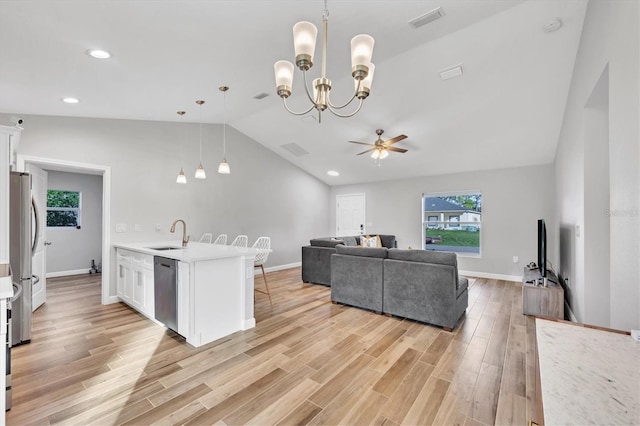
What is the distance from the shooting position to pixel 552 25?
9.27 ft

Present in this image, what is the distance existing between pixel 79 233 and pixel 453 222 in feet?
28.5

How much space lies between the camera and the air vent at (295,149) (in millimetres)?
6561

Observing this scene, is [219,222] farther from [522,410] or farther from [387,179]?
[522,410]

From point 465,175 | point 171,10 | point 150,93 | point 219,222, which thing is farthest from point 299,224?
point 171,10

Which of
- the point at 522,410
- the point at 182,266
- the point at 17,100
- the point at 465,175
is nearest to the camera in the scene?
the point at 522,410

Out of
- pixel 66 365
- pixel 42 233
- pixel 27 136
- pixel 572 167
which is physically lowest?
pixel 66 365

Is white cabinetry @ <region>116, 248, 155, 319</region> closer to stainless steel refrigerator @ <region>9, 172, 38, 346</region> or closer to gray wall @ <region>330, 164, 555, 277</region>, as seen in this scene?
stainless steel refrigerator @ <region>9, 172, 38, 346</region>

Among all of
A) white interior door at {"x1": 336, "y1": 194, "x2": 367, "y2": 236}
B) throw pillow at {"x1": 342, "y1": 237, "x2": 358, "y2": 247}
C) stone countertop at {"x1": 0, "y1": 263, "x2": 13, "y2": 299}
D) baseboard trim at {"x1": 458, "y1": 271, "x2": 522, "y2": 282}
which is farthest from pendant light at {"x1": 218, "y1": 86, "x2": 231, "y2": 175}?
baseboard trim at {"x1": 458, "y1": 271, "x2": 522, "y2": 282}

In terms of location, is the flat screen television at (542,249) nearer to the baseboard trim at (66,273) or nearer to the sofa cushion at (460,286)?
the sofa cushion at (460,286)

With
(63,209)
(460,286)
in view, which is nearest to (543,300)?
(460,286)

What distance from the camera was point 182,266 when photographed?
2.95 meters

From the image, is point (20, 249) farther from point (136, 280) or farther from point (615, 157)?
point (615, 157)

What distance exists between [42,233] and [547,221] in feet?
28.7

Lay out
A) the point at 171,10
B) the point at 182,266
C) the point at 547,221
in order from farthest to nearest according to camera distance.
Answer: the point at 547,221
the point at 182,266
the point at 171,10
